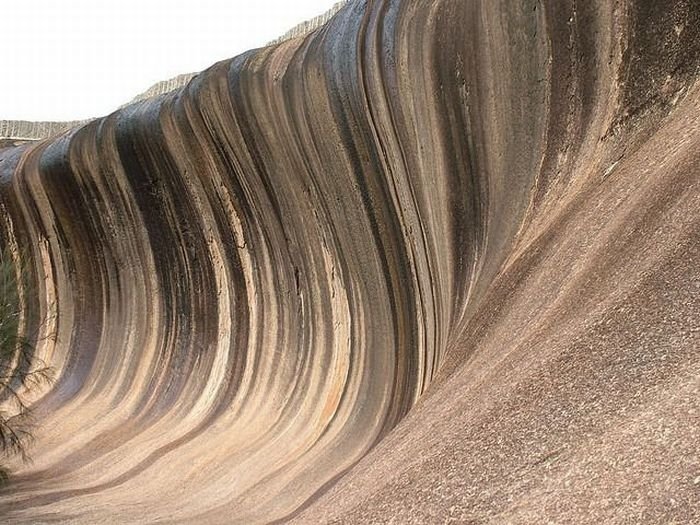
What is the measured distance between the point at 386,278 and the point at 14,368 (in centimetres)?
278

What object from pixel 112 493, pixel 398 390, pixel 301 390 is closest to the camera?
pixel 398 390

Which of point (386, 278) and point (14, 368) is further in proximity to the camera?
point (14, 368)

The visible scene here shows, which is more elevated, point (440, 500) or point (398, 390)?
point (440, 500)

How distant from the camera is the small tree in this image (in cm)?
438

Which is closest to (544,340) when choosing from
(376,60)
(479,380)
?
(479,380)

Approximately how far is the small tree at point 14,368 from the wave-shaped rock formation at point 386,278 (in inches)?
4.5

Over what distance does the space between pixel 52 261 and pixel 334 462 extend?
3274 millimetres

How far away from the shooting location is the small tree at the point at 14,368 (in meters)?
4.38

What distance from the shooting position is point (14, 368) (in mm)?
5332

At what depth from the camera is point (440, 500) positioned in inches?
55.4

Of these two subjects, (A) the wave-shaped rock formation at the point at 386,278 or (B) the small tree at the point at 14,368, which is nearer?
(A) the wave-shaped rock formation at the point at 386,278

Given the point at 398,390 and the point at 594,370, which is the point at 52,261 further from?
the point at 594,370

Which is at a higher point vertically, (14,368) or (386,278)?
(14,368)

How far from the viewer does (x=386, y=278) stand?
12.1 feet
